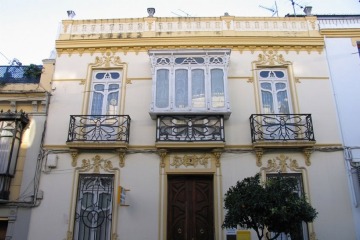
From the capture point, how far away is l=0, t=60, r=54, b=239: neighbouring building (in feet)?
31.0

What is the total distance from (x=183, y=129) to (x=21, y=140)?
5.03 metres

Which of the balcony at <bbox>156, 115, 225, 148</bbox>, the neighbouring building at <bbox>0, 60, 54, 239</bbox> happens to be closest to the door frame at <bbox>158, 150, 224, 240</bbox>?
the balcony at <bbox>156, 115, 225, 148</bbox>

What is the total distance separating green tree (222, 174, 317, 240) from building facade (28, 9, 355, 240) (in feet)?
7.59

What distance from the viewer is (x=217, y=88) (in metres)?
10.4

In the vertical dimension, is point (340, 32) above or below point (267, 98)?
above

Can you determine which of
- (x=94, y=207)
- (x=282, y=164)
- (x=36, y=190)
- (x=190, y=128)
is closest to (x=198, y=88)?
(x=190, y=128)

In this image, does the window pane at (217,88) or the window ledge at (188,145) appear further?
the window pane at (217,88)

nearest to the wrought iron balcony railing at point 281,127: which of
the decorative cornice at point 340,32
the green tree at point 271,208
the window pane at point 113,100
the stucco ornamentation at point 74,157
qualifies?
the green tree at point 271,208

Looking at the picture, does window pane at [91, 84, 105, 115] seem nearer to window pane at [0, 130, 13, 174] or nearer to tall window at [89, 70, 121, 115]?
tall window at [89, 70, 121, 115]

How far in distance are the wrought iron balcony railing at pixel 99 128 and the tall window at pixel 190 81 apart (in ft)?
3.76

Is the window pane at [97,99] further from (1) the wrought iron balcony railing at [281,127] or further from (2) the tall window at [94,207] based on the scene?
(1) the wrought iron balcony railing at [281,127]

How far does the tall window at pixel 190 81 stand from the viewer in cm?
1012

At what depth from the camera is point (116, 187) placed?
9594mm

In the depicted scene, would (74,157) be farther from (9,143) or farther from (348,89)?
(348,89)
